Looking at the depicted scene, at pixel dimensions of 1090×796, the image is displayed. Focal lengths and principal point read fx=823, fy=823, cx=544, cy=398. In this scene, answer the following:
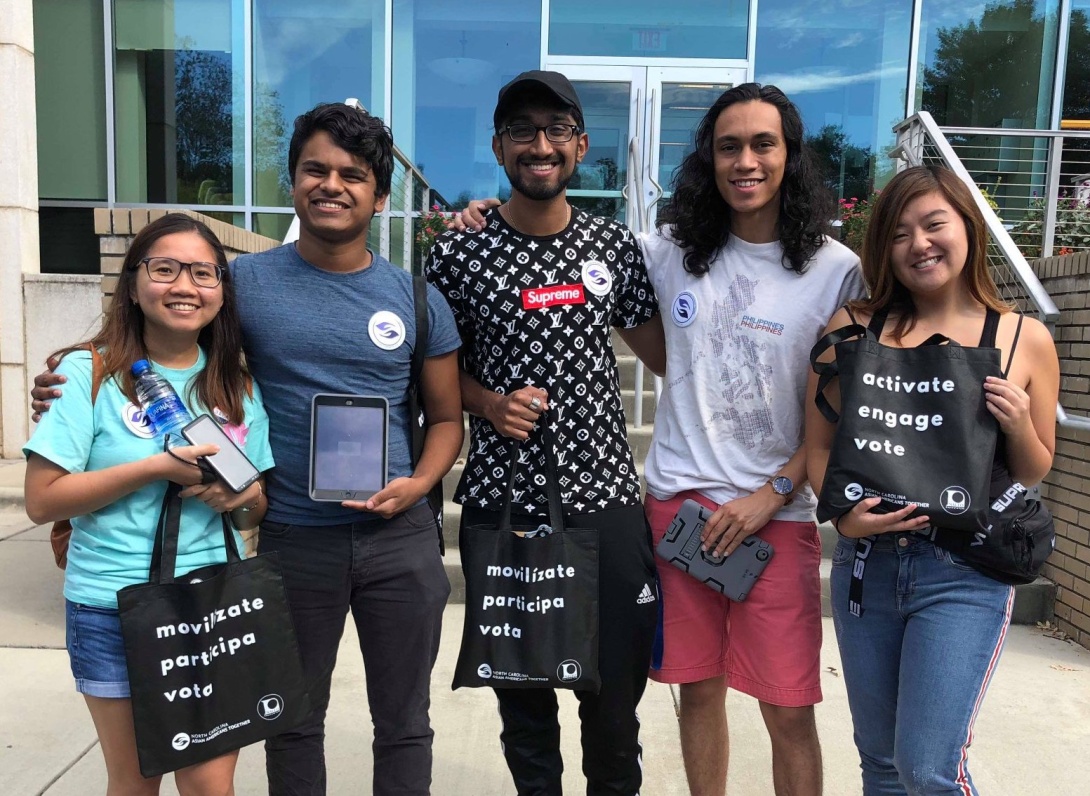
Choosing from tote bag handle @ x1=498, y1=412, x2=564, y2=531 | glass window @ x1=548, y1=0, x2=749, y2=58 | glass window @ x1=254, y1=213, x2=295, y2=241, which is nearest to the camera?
tote bag handle @ x1=498, y1=412, x2=564, y2=531

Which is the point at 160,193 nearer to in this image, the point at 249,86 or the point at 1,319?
the point at 249,86

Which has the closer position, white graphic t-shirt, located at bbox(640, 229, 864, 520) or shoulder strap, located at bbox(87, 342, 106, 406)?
shoulder strap, located at bbox(87, 342, 106, 406)

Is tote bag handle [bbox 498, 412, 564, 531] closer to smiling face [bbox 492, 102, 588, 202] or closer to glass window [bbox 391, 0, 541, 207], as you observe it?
smiling face [bbox 492, 102, 588, 202]

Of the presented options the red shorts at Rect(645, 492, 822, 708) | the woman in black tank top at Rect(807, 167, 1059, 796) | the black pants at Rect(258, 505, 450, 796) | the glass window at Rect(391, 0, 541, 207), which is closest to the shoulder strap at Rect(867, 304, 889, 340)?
the woman in black tank top at Rect(807, 167, 1059, 796)

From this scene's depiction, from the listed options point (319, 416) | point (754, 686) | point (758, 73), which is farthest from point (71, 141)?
point (754, 686)

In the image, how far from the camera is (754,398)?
7.55ft

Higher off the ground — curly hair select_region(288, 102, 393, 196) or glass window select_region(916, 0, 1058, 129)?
glass window select_region(916, 0, 1058, 129)

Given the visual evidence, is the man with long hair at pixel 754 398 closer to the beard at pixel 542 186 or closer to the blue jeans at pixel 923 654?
the blue jeans at pixel 923 654

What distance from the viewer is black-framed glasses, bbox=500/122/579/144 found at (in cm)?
224

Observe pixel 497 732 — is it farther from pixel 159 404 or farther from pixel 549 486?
pixel 159 404

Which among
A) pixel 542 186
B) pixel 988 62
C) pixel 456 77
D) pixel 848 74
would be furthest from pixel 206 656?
pixel 988 62

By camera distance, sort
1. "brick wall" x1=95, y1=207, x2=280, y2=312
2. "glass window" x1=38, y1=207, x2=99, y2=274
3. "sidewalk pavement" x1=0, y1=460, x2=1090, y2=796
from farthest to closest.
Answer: "glass window" x1=38, y1=207, x2=99, y2=274
"brick wall" x1=95, y1=207, x2=280, y2=312
"sidewalk pavement" x1=0, y1=460, x2=1090, y2=796

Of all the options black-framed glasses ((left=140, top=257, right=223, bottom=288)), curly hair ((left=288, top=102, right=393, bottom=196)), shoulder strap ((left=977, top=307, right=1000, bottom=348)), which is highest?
curly hair ((left=288, top=102, right=393, bottom=196))

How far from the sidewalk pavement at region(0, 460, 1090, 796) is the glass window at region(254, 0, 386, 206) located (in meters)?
6.73
